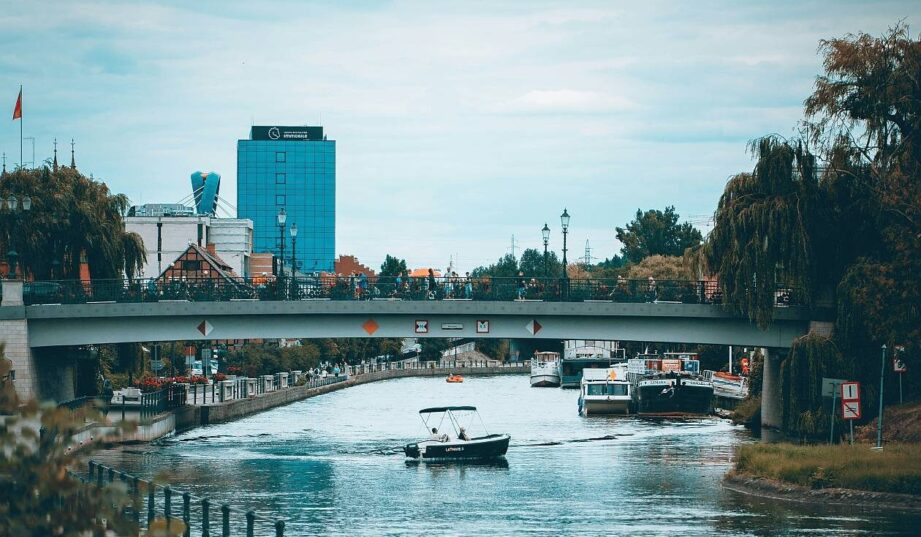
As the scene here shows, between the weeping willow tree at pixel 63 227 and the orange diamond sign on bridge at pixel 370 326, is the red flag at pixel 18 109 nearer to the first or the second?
the weeping willow tree at pixel 63 227

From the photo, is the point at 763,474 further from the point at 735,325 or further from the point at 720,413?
the point at 720,413

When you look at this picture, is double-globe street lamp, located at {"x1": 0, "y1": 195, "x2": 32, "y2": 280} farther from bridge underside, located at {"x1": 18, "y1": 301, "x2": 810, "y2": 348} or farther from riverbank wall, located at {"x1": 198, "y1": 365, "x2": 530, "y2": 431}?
riverbank wall, located at {"x1": 198, "y1": 365, "x2": 530, "y2": 431}

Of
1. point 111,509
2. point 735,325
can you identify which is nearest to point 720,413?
point 735,325

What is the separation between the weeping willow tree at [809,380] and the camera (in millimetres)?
54750

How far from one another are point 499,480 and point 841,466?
12866 millimetres

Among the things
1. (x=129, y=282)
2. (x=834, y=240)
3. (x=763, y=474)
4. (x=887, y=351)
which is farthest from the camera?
(x=129, y=282)

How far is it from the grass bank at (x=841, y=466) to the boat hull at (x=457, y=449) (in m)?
11.9

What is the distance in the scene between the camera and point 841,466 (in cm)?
4097

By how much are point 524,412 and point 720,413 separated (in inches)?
505

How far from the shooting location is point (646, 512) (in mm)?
39969

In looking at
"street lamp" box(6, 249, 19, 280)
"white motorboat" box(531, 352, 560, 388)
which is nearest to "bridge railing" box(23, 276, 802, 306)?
"street lamp" box(6, 249, 19, 280)

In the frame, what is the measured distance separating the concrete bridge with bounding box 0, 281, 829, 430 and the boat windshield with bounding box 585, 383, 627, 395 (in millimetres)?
28720

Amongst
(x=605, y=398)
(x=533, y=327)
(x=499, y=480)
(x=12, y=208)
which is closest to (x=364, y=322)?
(x=533, y=327)

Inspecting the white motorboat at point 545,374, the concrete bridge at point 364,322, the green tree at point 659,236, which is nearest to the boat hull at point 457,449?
the concrete bridge at point 364,322
